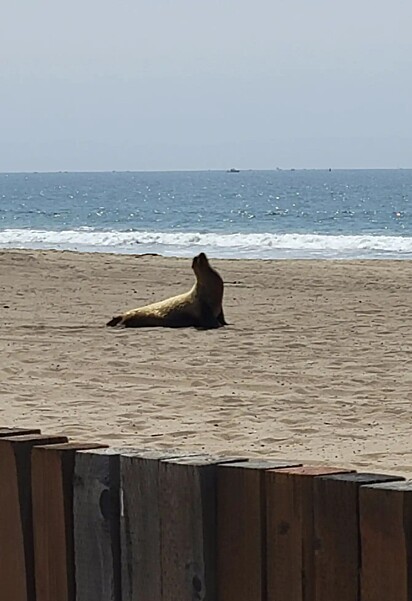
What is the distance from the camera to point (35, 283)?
18.1 m

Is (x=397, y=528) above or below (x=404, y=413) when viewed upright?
above

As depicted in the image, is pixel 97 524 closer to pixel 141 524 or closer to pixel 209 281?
pixel 141 524

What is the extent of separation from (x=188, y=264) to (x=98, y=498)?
20179 millimetres

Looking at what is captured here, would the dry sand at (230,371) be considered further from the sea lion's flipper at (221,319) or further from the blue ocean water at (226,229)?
the blue ocean water at (226,229)

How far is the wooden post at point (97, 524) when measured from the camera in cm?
284

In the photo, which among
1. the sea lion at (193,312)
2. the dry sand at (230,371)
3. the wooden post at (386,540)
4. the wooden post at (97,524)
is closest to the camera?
the wooden post at (386,540)

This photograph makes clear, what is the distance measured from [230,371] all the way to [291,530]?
25.3 ft

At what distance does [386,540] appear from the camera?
2.46 m


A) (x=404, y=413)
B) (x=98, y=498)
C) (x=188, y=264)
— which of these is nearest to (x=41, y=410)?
(x=404, y=413)

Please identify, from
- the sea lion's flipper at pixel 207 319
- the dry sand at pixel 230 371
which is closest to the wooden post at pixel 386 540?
the dry sand at pixel 230 371

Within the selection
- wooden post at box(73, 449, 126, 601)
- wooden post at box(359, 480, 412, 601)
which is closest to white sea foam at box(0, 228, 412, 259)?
wooden post at box(73, 449, 126, 601)

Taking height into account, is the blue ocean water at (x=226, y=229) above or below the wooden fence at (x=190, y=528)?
below

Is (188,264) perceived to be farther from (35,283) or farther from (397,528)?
(397,528)

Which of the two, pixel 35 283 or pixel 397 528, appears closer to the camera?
pixel 397 528
